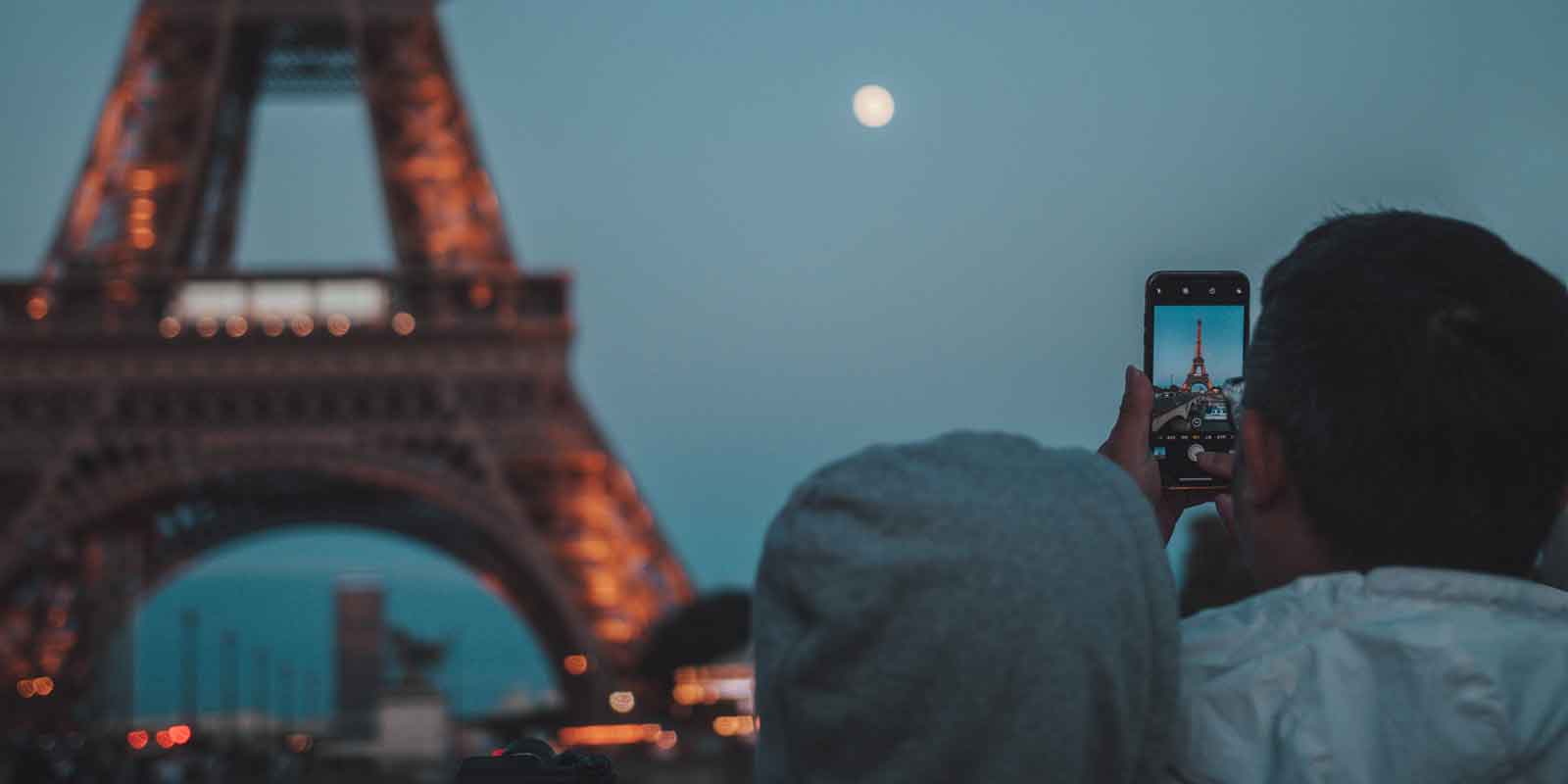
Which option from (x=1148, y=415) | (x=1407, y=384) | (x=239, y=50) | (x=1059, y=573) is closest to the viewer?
(x=1059, y=573)

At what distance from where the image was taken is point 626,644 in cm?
3188

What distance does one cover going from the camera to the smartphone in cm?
195

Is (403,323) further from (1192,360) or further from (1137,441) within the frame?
(1137,441)

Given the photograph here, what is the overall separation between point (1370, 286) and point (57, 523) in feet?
104

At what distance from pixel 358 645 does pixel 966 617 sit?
2230 inches

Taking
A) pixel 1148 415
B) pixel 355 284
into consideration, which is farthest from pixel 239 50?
pixel 1148 415

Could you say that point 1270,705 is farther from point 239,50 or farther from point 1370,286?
point 239,50

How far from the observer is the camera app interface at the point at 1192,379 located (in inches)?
76.6

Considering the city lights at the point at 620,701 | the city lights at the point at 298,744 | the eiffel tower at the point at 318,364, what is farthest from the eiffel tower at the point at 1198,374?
the city lights at the point at 620,701

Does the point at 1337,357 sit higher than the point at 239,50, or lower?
lower

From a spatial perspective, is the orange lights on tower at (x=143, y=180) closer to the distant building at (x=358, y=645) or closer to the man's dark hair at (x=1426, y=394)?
the distant building at (x=358, y=645)

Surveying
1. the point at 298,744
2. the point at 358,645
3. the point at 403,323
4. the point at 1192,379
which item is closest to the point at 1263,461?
the point at 1192,379

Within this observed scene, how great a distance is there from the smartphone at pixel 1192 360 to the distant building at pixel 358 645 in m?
55.7

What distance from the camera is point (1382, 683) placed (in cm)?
A: 136
